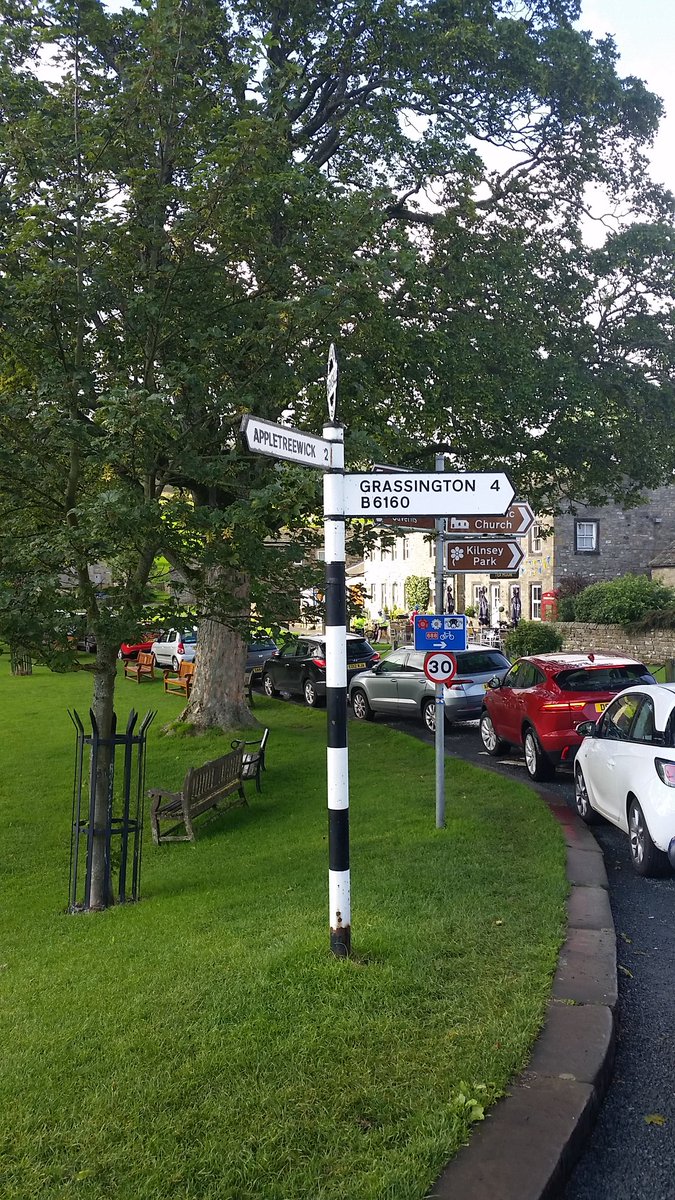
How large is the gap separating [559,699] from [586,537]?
1331 inches

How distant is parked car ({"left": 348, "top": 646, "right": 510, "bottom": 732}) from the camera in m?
17.0

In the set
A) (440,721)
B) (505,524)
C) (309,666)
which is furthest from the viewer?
(309,666)

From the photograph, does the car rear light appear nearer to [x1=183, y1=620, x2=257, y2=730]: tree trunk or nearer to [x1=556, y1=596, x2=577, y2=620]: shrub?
[x1=183, y1=620, x2=257, y2=730]: tree trunk

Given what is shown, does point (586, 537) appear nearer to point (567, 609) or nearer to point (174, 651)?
point (567, 609)

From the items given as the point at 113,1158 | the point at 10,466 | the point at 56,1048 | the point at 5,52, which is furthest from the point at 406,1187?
the point at 5,52

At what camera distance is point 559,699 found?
455 inches

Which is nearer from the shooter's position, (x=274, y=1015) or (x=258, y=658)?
(x=274, y=1015)

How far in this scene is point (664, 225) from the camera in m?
17.1

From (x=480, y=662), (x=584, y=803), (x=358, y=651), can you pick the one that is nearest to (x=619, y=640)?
(x=358, y=651)

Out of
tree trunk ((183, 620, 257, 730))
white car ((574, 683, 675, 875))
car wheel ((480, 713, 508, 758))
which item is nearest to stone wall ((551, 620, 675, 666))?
car wheel ((480, 713, 508, 758))

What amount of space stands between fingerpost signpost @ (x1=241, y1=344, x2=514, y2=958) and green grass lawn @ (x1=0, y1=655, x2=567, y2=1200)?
42cm

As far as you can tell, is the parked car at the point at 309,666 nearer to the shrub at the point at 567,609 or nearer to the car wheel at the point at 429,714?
the car wheel at the point at 429,714

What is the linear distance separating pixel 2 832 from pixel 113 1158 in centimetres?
799

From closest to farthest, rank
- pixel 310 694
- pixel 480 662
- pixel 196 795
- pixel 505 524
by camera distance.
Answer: pixel 505 524 < pixel 196 795 < pixel 480 662 < pixel 310 694
